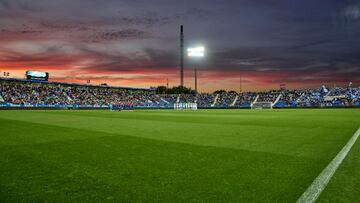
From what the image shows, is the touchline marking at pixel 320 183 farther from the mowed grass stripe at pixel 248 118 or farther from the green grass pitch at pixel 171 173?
the mowed grass stripe at pixel 248 118

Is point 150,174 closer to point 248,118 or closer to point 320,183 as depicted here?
point 320,183

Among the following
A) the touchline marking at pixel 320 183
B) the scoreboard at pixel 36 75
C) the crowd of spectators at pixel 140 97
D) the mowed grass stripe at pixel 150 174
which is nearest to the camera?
the touchline marking at pixel 320 183

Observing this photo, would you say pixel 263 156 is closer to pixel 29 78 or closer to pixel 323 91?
pixel 323 91

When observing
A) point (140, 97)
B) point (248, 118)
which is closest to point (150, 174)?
point (248, 118)

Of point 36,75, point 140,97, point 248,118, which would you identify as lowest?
point 248,118

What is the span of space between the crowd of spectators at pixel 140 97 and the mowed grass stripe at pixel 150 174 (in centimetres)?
6679

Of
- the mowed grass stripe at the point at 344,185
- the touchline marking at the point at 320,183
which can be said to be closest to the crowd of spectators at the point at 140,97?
the touchline marking at the point at 320,183

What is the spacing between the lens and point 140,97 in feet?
332

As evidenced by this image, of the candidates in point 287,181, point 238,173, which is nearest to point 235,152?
point 238,173

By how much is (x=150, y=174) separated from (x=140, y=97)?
96660 mm

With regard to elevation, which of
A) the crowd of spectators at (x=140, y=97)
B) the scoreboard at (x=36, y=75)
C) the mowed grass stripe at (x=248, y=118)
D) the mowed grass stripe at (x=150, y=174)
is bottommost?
the mowed grass stripe at (x=248, y=118)

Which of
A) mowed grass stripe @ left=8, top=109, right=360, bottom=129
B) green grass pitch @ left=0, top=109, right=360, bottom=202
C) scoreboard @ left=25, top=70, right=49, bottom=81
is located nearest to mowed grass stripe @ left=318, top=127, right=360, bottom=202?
green grass pitch @ left=0, top=109, right=360, bottom=202

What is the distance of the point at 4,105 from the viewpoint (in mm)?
60781

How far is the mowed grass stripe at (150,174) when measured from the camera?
418cm
